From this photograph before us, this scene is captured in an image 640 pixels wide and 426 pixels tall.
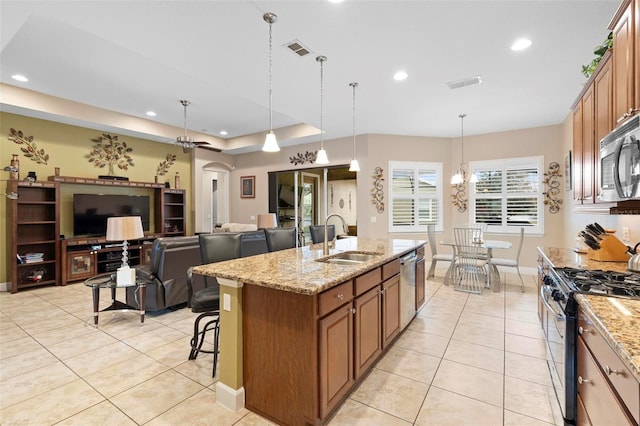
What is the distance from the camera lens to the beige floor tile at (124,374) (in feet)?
7.39

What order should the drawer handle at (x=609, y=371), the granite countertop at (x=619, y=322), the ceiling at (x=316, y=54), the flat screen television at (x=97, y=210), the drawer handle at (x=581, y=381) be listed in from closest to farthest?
the granite countertop at (x=619, y=322) < the drawer handle at (x=609, y=371) < the drawer handle at (x=581, y=381) < the ceiling at (x=316, y=54) < the flat screen television at (x=97, y=210)

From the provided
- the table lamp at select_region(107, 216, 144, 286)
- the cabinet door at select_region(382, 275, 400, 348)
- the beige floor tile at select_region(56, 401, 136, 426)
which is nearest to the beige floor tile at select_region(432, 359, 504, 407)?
the cabinet door at select_region(382, 275, 400, 348)

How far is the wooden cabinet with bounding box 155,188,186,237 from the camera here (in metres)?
6.85

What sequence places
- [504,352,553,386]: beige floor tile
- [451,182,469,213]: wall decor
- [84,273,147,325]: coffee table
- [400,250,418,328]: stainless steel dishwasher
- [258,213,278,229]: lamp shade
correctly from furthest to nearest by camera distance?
1. [451,182,469,213]: wall decor
2. [258,213,278,229]: lamp shade
3. [84,273,147,325]: coffee table
4. [400,250,418,328]: stainless steel dishwasher
5. [504,352,553,386]: beige floor tile

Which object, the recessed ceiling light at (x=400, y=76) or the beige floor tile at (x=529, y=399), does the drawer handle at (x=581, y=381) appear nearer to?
the beige floor tile at (x=529, y=399)

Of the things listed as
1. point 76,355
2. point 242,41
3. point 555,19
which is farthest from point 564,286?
point 76,355

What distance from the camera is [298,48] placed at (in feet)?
9.82

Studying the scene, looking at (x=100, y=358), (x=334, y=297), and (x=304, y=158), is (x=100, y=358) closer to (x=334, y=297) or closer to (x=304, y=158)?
(x=334, y=297)

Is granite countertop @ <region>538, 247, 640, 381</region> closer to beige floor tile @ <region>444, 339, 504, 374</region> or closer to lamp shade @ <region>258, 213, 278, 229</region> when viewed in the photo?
beige floor tile @ <region>444, 339, 504, 374</region>

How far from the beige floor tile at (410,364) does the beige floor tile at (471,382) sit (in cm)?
7

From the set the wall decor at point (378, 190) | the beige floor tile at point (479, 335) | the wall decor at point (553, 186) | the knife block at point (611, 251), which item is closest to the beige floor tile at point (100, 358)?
the beige floor tile at point (479, 335)

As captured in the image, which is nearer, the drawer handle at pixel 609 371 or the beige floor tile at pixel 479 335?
the drawer handle at pixel 609 371

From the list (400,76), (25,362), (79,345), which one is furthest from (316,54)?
(25,362)

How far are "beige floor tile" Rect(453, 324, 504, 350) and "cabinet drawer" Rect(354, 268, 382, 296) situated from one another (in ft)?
4.61
